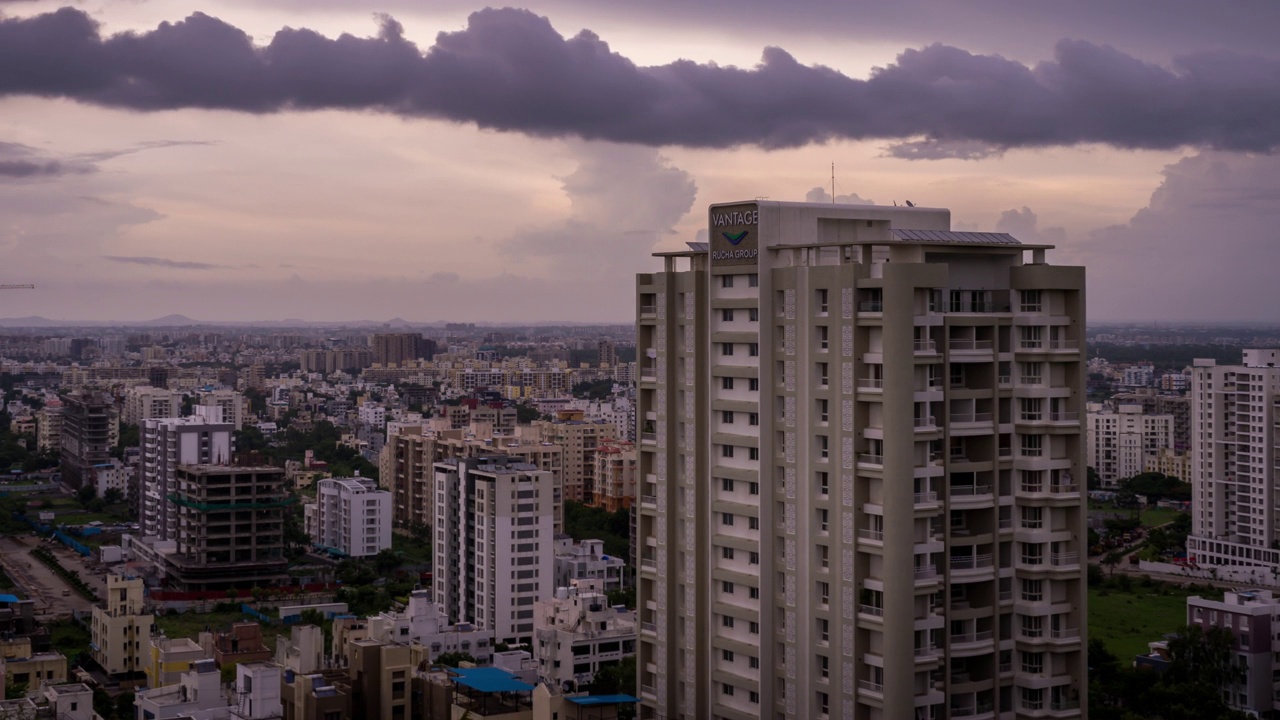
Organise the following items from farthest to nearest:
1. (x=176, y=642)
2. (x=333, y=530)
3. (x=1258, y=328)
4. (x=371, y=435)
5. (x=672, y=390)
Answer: (x=1258, y=328)
(x=371, y=435)
(x=333, y=530)
(x=176, y=642)
(x=672, y=390)

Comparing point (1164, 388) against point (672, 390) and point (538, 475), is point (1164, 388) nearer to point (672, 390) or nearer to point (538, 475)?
point (538, 475)

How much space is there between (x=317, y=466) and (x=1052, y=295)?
34.1m

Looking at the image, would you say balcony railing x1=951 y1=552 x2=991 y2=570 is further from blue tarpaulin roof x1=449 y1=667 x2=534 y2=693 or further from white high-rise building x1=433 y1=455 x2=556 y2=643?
white high-rise building x1=433 y1=455 x2=556 y2=643

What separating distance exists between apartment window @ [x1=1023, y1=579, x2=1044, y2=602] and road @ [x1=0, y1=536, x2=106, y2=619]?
17.8 metres

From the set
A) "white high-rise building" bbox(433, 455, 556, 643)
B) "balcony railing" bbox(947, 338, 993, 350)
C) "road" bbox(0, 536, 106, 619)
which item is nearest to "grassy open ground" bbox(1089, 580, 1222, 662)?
"white high-rise building" bbox(433, 455, 556, 643)

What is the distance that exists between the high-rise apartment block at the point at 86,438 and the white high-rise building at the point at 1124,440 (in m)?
27.6

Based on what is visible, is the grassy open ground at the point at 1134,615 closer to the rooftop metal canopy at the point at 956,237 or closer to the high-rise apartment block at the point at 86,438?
the rooftop metal canopy at the point at 956,237

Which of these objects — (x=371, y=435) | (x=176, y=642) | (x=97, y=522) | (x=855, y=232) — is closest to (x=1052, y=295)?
(x=855, y=232)

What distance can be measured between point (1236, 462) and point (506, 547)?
588 inches

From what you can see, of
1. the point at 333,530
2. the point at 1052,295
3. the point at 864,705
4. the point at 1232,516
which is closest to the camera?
the point at 864,705

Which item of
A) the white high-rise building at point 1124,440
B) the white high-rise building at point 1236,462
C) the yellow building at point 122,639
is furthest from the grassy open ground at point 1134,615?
the white high-rise building at point 1124,440

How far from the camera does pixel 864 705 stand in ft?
28.2

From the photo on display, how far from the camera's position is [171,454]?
2864cm

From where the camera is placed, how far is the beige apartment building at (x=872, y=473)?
8.60m
